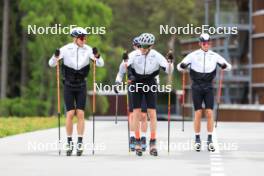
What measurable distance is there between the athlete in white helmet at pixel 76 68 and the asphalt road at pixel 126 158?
0.75m

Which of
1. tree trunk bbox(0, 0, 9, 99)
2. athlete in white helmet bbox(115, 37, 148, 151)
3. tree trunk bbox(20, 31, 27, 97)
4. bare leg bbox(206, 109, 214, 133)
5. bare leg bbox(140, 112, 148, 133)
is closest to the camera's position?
athlete in white helmet bbox(115, 37, 148, 151)

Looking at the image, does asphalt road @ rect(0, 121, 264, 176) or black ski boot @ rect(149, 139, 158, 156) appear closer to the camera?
asphalt road @ rect(0, 121, 264, 176)

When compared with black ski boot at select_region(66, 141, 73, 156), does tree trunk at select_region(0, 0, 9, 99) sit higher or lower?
higher

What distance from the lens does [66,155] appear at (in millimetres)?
18391

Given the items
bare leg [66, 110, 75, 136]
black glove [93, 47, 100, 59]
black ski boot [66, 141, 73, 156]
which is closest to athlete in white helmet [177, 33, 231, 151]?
black glove [93, 47, 100, 59]

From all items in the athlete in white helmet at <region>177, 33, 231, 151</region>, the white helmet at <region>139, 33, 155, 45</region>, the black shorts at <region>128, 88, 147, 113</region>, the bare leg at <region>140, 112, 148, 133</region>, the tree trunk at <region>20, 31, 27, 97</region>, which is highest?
the tree trunk at <region>20, 31, 27, 97</region>

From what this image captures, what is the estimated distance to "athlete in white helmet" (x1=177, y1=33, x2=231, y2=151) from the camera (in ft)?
65.2

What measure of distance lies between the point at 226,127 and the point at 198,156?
40.2 ft

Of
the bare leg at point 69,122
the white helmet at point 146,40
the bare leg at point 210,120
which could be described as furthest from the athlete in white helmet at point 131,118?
the bare leg at point 210,120

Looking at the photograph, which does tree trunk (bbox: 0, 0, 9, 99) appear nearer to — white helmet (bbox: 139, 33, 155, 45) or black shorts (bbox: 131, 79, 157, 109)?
black shorts (bbox: 131, 79, 157, 109)

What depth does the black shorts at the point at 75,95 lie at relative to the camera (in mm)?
18812

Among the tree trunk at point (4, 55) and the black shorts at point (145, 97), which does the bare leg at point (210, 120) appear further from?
the tree trunk at point (4, 55)

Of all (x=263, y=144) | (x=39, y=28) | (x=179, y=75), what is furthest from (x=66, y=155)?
(x=179, y=75)

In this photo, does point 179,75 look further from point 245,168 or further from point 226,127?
point 245,168
